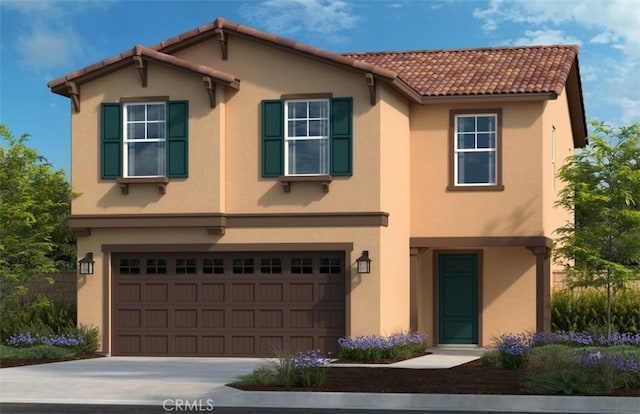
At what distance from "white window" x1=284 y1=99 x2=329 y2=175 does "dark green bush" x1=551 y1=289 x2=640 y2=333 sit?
7011 millimetres

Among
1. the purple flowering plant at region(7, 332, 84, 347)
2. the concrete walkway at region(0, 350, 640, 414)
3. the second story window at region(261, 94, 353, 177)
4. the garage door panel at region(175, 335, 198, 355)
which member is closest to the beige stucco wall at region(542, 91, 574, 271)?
the second story window at region(261, 94, 353, 177)

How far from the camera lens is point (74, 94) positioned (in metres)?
24.8

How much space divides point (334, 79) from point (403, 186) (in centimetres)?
341

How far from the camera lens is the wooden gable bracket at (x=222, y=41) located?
2452 centimetres

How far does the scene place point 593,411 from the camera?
15227 mm

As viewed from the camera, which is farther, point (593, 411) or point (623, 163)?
point (623, 163)

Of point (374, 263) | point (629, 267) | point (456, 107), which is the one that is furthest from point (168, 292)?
point (629, 267)

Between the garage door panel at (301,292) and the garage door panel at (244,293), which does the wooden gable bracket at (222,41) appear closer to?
the garage door panel at (244,293)

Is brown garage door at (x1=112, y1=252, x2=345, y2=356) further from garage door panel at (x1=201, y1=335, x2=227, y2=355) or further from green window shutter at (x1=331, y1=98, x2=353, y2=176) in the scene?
green window shutter at (x1=331, y1=98, x2=353, y2=176)

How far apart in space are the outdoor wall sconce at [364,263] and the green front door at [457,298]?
4.34m

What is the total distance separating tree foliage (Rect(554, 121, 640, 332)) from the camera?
24.4m

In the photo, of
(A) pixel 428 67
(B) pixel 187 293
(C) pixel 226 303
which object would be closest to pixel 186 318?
(B) pixel 187 293

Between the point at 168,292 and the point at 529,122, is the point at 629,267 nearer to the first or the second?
the point at 529,122

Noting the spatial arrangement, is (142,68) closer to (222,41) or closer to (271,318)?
(222,41)
